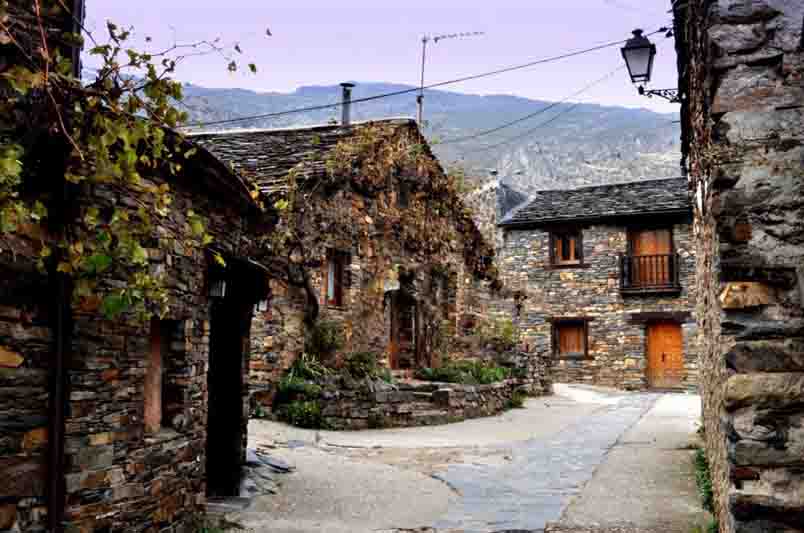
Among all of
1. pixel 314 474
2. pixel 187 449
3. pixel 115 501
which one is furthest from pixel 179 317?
pixel 314 474

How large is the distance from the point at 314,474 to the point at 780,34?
6448mm

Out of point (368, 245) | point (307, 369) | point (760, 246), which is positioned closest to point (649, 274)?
point (368, 245)

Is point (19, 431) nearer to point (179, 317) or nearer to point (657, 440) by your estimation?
point (179, 317)

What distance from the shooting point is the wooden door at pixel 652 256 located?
76.5 ft

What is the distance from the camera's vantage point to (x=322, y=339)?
43.8ft

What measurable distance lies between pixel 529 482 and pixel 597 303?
16600mm

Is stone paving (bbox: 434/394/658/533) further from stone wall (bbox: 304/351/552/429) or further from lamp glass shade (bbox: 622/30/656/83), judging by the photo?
lamp glass shade (bbox: 622/30/656/83)

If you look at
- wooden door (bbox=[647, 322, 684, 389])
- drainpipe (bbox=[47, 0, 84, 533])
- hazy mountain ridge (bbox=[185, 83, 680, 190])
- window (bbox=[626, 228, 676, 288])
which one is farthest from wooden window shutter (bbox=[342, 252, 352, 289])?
hazy mountain ridge (bbox=[185, 83, 680, 190])

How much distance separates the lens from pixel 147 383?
5848 millimetres

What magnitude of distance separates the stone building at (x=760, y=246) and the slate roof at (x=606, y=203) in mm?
19687

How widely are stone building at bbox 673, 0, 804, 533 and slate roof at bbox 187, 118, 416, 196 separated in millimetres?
8701

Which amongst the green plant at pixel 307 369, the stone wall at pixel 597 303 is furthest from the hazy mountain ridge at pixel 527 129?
the green plant at pixel 307 369

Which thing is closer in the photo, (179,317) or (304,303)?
(179,317)

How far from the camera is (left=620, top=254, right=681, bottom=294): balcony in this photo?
2302 centimetres
